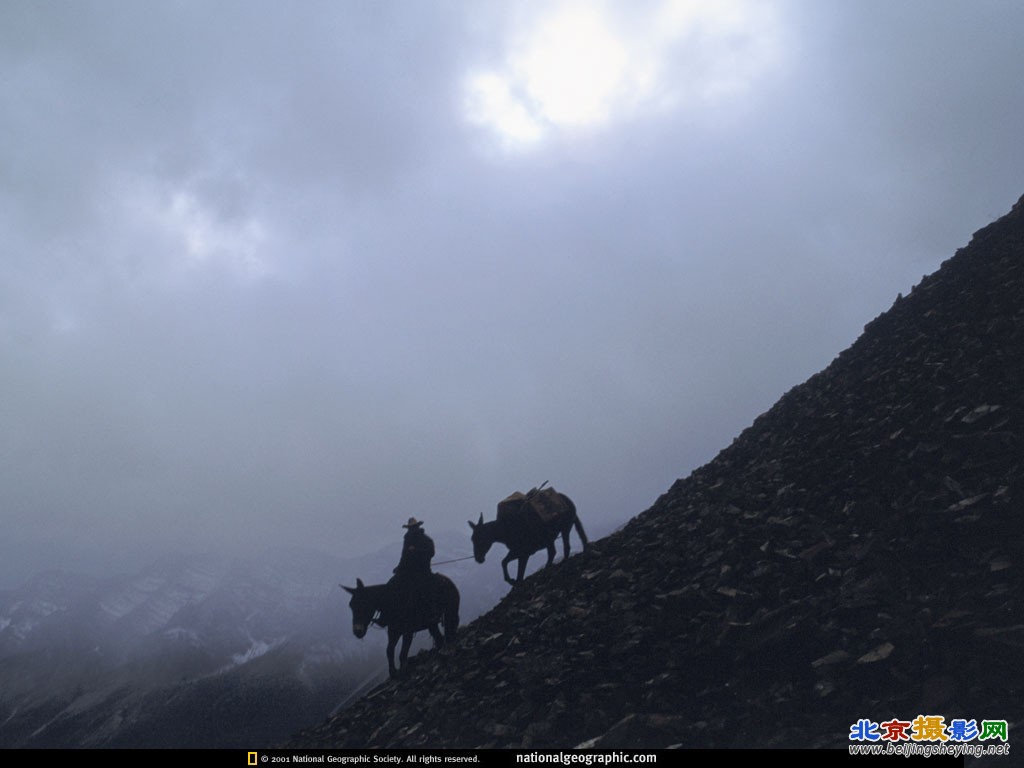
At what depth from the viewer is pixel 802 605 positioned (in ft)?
33.4

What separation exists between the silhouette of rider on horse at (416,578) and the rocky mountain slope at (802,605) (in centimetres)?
155

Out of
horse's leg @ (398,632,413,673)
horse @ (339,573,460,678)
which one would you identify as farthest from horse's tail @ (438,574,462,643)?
horse's leg @ (398,632,413,673)

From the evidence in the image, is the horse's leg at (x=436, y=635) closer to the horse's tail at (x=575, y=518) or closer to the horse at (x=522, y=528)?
the horse at (x=522, y=528)

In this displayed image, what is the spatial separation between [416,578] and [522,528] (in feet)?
→ 14.7

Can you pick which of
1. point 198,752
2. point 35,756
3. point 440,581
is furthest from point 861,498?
point 35,756

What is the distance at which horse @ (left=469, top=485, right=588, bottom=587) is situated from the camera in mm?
19672

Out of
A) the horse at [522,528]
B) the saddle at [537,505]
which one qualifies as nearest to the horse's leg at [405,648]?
the horse at [522,528]

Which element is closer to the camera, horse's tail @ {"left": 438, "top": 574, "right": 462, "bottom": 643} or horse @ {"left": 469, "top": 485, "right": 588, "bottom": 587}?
horse's tail @ {"left": 438, "top": 574, "right": 462, "bottom": 643}

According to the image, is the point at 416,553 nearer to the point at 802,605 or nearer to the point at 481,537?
the point at 481,537

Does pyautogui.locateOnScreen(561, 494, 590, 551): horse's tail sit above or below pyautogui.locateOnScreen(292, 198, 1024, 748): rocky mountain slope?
above

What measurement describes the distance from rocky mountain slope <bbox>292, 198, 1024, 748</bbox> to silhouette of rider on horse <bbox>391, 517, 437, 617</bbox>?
5.08ft

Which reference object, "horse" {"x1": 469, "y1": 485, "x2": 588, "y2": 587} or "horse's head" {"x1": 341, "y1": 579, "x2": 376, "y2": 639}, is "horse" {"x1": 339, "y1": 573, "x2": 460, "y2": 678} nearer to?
"horse's head" {"x1": 341, "y1": 579, "x2": 376, "y2": 639}

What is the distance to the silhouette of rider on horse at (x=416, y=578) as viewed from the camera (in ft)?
53.9

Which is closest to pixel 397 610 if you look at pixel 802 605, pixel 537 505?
pixel 537 505
